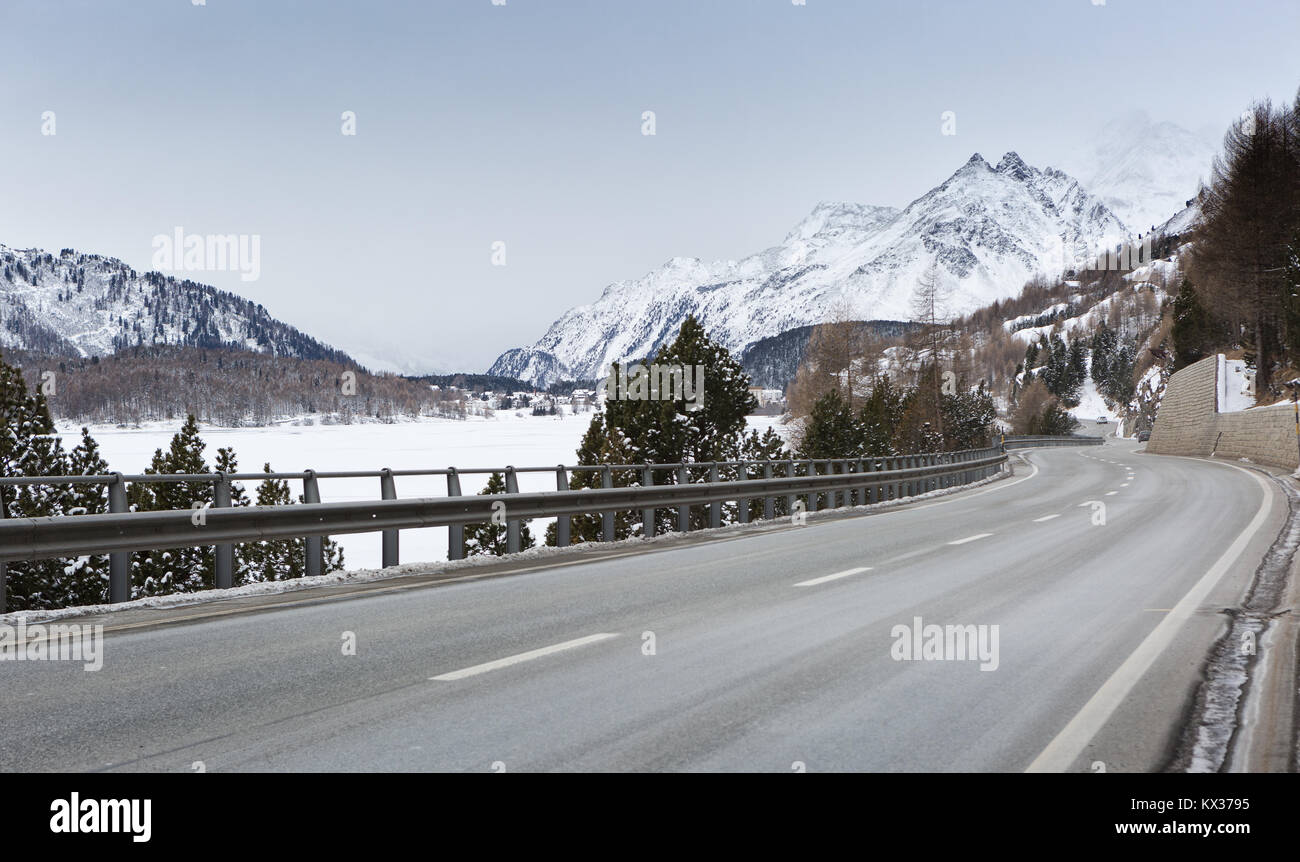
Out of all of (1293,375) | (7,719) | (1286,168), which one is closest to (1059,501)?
(7,719)

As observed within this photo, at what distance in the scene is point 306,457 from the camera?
10862 cm

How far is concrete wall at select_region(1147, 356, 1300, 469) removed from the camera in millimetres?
42219

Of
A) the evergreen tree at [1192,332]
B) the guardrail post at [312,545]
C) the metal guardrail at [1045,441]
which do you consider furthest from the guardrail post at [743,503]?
the metal guardrail at [1045,441]

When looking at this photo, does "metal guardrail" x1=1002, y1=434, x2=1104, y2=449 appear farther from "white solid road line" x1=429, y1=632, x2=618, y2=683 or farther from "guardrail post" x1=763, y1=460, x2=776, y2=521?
"white solid road line" x1=429, y1=632, x2=618, y2=683

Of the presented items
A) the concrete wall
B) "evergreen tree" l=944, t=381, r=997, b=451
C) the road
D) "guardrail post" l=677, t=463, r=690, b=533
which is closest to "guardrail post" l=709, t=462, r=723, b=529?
"guardrail post" l=677, t=463, r=690, b=533

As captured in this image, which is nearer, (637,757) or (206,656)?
(637,757)

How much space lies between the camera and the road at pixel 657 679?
169 inches

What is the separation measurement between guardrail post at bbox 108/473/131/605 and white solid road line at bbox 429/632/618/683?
4.65 m

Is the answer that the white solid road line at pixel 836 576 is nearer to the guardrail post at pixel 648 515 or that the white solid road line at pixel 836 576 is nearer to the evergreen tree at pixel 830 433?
the guardrail post at pixel 648 515

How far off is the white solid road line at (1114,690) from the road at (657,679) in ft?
0.08

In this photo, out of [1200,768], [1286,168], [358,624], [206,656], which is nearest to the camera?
[1200,768]

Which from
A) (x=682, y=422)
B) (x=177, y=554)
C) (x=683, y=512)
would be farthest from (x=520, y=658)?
(x=682, y=422)
